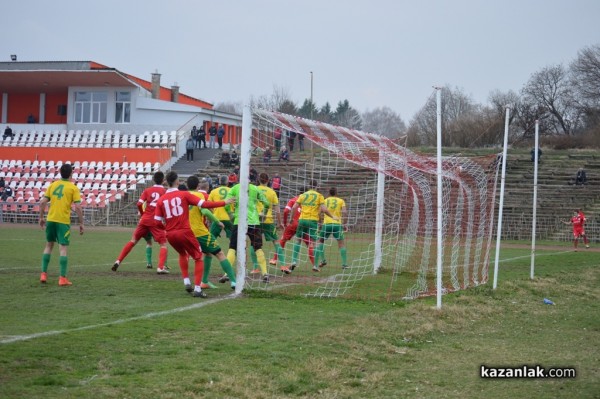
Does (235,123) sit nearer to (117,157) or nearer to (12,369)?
(117,157)

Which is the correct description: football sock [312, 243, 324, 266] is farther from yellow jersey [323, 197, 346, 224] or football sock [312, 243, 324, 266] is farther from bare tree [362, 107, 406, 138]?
bare tree [362, 107, 406, 138]

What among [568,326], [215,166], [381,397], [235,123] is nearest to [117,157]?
[215,166]

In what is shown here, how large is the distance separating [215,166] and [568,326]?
35.3 m

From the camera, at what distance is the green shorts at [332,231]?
1786 centimetres

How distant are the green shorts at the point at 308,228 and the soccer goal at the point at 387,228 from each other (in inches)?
4.6

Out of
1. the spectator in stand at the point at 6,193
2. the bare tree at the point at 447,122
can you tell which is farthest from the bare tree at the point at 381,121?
the spectator in stand at the point at 6,193

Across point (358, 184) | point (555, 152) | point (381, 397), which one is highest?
point (555, 152)

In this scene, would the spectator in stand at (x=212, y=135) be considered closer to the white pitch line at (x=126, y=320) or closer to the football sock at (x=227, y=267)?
the football sock at (x=227, y=267)

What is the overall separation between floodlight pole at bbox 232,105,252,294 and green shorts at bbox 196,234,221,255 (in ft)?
1.25

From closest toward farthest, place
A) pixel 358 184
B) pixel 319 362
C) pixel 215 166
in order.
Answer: pixel 319 362
pixel 358 184
pixel 215 166

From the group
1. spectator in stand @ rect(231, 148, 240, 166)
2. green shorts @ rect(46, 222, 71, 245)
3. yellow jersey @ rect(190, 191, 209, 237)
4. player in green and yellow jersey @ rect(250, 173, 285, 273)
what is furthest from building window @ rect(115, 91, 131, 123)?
yellow jersey @ rect(190, 191, 209, 237)

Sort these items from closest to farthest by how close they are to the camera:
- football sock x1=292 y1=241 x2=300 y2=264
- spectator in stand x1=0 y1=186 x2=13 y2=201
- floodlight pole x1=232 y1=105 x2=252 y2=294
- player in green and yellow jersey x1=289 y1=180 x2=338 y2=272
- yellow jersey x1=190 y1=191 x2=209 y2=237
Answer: floodlight pole x1=232 y1=105 x2=252 y2=294
yellow jersey x1=190 y1=191 x2=209 y2=237
football sock x1=292 y1=241 x2=300 y2=264
player in green and yellow jersey x1=289 y1=180 x2=338 y2=272
spectator in stand x1=0 y1=186 x2=13 y2=201

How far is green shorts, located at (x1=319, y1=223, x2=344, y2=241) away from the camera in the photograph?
17859 mm

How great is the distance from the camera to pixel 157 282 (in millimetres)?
14492
